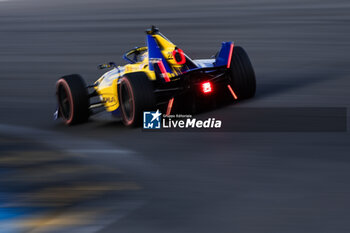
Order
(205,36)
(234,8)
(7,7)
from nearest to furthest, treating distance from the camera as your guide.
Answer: (205,36), (234,8), (7,7)

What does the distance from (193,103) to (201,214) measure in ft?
12.3

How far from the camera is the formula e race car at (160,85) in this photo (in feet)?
28.8

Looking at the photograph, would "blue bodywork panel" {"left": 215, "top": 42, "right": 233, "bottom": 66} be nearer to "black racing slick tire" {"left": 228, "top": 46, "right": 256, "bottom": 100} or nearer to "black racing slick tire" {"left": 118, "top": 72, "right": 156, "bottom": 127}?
"black racing slick tire" {"left": 228, "top": 46, "right": 256, "bottom": 100}

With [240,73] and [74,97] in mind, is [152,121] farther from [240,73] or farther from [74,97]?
[240,73]

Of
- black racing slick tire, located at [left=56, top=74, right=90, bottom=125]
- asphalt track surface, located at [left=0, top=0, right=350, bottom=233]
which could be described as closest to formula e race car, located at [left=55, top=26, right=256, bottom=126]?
black racing slick tire, located at [left=56, top=74, right=90, bottom=125]

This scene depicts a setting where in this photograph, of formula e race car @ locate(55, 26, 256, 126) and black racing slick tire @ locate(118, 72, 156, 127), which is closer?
black racing slick tire @ locate(118, 72, 156, 127)

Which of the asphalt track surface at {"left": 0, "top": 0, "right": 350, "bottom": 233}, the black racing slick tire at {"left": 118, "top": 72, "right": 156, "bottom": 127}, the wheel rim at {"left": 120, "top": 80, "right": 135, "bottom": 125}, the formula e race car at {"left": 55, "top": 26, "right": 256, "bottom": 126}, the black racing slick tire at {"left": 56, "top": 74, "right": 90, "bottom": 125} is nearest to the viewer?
the asphalt track surface at {"left": 0, "top": 0, "right": 350, "bottom": 233}

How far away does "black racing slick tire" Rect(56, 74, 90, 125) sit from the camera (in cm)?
941

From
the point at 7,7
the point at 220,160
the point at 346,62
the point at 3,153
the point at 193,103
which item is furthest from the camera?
the point at 7,7

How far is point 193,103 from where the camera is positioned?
30.3ft

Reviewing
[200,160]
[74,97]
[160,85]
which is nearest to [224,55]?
[160,85]

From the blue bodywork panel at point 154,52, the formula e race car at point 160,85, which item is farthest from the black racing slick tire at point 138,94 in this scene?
the blue bodywork panel at point 154,52

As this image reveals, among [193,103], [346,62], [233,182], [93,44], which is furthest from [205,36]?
[233,182]

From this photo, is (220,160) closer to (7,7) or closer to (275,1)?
(275,1)
